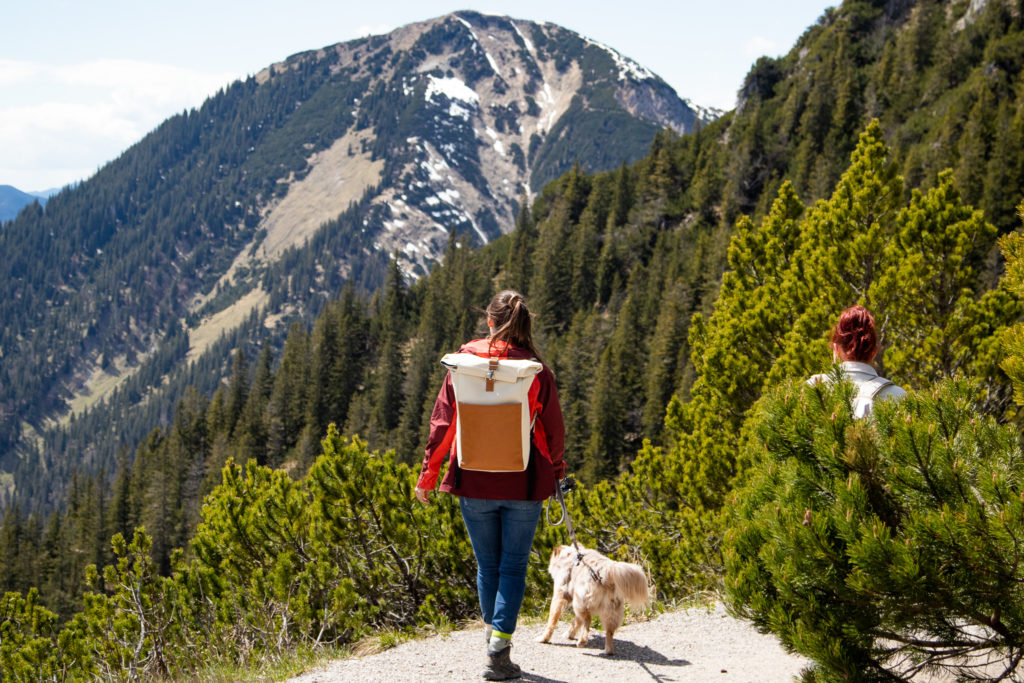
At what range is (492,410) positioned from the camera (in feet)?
15.5

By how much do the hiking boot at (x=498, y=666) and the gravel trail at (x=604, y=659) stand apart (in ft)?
0.48

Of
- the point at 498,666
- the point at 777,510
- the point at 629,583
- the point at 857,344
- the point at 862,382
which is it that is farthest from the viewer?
the point at 629,583

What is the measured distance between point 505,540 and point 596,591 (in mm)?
1185

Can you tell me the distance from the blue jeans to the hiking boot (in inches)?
6.5

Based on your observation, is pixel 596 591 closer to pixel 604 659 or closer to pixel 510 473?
pixel 604 659

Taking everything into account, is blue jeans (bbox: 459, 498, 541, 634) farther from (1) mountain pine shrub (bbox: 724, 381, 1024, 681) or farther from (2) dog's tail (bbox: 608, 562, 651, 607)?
(1) mountain pine shrub (bbox: 724, 381, 1024, 681)

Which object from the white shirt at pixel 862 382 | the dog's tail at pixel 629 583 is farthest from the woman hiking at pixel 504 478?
the white shirt at pixel 862 382

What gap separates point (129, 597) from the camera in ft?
29.7

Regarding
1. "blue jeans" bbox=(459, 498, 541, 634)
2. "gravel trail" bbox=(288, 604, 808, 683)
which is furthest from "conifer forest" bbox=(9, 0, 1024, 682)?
"blue jeans" bbox=(459, 498, 541, 634)

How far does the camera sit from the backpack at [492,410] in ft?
15.3

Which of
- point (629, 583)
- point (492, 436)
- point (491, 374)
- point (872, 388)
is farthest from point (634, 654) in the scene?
point (872, 388)

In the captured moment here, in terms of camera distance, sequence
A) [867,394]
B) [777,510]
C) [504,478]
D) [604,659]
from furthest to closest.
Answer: [604,659], [504,478], [867,394], [777,510]

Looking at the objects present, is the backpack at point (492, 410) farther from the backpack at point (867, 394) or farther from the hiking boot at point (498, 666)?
the backpack at point (867, 394)

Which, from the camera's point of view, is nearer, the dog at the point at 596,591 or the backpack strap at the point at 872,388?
the backpack strap at the point at 872,388
